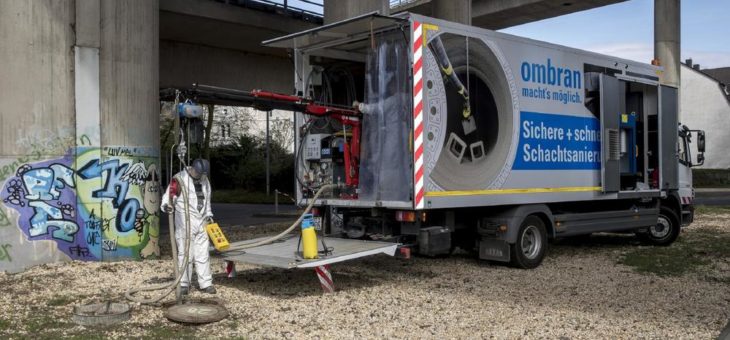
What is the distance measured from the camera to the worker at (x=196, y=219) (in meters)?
7.84

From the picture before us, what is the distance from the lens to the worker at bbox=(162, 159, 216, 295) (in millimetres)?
7836

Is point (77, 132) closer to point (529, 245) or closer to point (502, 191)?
point (502, 191)

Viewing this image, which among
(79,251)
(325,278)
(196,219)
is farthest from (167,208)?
(79,251)

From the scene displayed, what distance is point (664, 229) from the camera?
13070 millimetres

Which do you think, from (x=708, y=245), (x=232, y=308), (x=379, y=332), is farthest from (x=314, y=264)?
(x=708, y=245)

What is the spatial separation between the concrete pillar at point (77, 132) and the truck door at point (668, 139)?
8686 mm

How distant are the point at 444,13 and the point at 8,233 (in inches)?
654

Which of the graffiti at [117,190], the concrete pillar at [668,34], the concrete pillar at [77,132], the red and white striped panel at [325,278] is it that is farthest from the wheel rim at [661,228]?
the concrete pillar at [668,34]

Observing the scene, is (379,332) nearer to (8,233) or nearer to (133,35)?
(8,233)

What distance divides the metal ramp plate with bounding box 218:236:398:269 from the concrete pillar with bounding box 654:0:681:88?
846 inches

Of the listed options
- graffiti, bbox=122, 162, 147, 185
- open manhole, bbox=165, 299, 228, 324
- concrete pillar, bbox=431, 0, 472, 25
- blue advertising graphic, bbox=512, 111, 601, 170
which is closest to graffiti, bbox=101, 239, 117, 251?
graffiti, bbox=122, 162, 147, 185

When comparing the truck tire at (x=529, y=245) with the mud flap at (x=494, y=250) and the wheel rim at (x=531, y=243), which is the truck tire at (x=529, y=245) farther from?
the mud flap at (x=494, y=250)

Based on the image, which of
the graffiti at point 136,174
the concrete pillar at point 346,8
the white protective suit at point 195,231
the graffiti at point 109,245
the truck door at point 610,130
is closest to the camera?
the white protective suit at point 195,231

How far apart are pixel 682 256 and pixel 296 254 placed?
7018 mm
